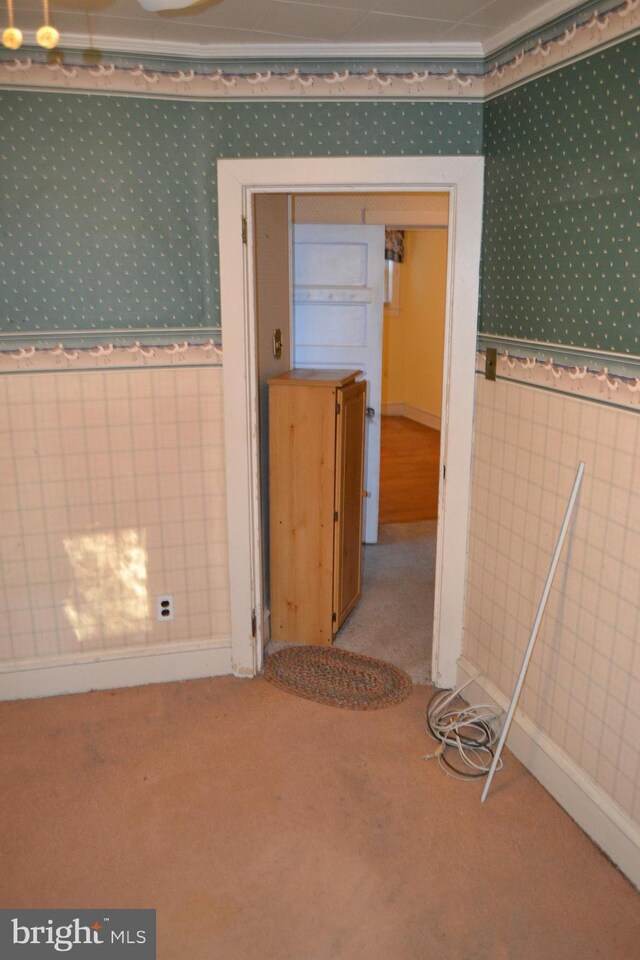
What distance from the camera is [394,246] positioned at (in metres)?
8.92

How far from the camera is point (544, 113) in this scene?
2.38 m

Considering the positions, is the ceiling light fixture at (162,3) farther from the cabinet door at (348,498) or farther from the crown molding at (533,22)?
the cabinet door at (348,498)

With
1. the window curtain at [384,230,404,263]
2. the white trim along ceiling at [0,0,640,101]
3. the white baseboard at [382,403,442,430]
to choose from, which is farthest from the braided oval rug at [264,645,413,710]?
the window curtain at [384,230,404,263]

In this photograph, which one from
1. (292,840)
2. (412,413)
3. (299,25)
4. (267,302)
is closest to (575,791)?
(292,840)

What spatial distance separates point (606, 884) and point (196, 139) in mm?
2835

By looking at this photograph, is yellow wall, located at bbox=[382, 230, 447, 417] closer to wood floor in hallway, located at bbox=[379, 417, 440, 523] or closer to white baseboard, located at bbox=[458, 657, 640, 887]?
wood floor in hallway, located at bbox=[379, 417, 440, 523]

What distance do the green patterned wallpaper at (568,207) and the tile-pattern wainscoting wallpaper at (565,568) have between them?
10.0 inches

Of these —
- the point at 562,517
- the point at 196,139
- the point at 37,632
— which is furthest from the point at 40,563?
the point at 562,517

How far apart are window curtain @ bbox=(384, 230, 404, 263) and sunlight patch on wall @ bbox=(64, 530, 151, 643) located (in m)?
6.61

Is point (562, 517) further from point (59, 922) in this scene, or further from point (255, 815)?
point (59, 922)

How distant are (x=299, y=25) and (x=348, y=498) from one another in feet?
6.37

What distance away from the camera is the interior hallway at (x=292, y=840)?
201 cm

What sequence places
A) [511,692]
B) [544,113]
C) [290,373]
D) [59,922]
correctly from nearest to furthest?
1. [59,922]
2. [544,113]
3. [511,692]
4. [290,373]

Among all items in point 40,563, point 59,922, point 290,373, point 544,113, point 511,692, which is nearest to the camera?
point 59,922
